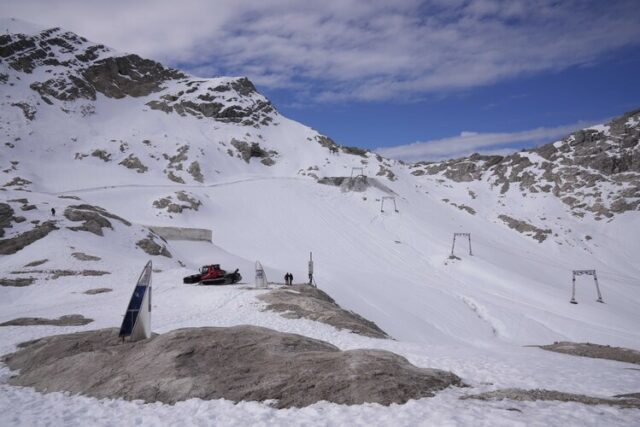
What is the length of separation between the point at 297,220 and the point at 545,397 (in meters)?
57.9

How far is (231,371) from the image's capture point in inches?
339

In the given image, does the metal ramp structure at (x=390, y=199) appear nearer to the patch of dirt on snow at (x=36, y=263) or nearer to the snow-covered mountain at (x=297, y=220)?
the snow-covered mountain at (x=297, y=220)

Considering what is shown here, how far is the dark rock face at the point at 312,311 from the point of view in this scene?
59.1 feet

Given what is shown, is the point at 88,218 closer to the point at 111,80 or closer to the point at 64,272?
the point at 64,272

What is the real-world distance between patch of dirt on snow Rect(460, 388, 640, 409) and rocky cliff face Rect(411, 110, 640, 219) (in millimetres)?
83366

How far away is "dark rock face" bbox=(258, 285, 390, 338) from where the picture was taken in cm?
1802

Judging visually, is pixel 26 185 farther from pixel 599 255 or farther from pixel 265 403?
pixel 599 255

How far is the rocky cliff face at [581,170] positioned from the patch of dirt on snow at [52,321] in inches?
3326

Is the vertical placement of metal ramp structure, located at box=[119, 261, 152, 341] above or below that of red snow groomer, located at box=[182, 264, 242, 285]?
above

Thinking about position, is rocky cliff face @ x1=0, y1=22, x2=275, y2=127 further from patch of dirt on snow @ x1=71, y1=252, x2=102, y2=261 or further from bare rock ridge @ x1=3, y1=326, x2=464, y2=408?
bare rock ridge @ x1=3, y1=326, x2=464, y2=408

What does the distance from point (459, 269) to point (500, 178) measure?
57.6 m

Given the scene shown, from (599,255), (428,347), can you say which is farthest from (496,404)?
(599,255)

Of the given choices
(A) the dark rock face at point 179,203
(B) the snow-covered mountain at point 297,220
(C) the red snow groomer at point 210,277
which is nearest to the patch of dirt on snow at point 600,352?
(B) the snow-covered mountain at point 297,220

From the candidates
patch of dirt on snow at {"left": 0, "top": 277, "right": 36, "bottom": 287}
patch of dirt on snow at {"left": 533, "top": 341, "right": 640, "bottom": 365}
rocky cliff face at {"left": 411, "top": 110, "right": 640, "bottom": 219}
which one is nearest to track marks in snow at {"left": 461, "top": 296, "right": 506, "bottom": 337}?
patch of dirt on snow at {"left": 533, "top": 341, "right": 640, "bottom": 365}
